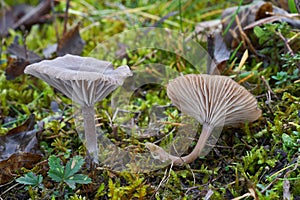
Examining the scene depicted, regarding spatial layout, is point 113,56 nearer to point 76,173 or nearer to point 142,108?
point 142,108

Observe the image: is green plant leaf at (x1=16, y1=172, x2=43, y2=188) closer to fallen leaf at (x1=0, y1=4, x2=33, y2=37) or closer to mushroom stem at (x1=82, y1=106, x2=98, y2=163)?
mushroom stem at (x1=82, y1=106, x2=98, y2=163)

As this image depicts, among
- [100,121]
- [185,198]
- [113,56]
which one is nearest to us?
[185,198]

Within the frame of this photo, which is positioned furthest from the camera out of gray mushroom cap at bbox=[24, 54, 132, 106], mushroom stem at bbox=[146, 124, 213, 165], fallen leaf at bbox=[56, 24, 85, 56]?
fallen leaf at bbox=[56, 24, 85, 56]

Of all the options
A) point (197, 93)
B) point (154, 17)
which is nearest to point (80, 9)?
point (154, 17)

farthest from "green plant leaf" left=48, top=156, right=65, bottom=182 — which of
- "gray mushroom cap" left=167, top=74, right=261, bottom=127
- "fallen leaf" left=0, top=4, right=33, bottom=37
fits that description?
"fallen leaf" left=0, top=4, right=33, bottom=37

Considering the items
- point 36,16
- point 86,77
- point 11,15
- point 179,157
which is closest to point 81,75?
point 86,77

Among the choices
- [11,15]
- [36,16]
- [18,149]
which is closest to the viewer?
[18,149]

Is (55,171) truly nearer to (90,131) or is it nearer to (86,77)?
(90,131)
